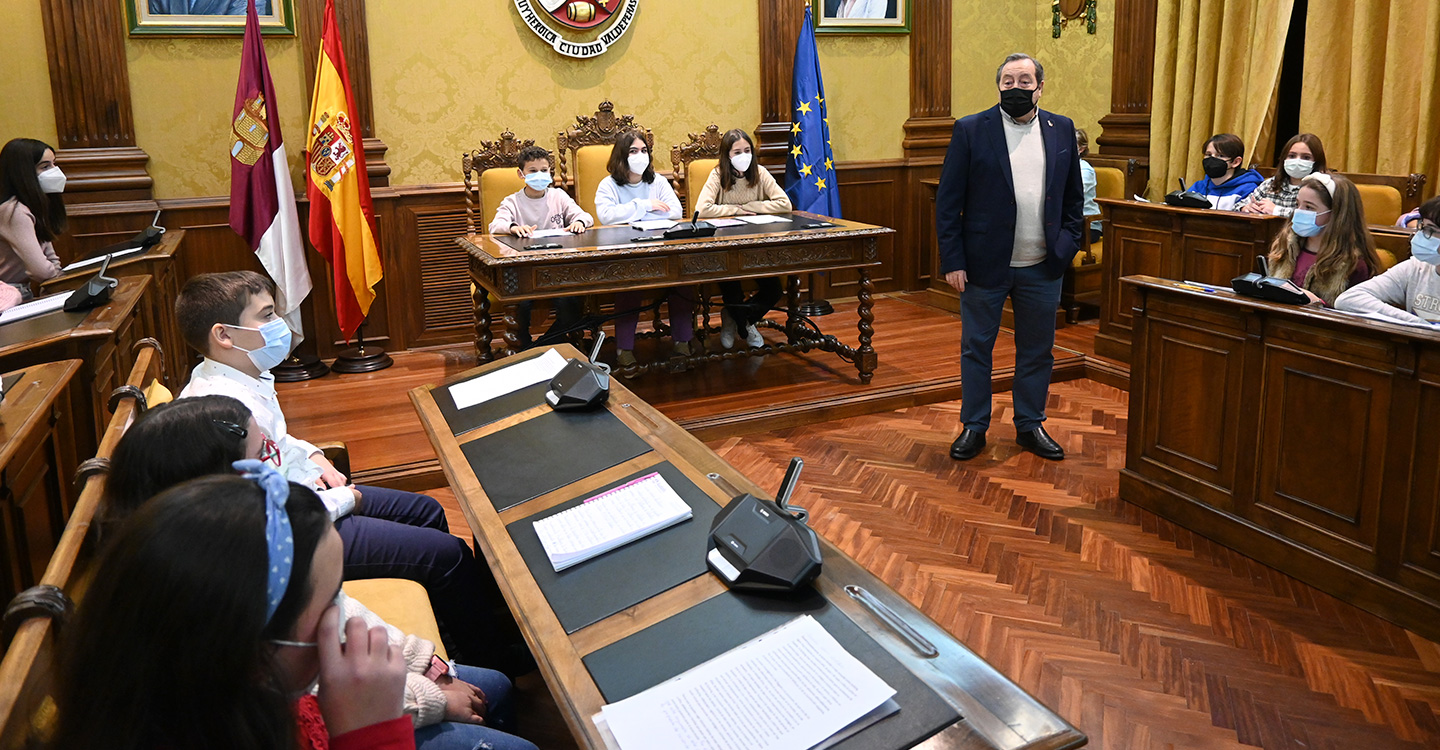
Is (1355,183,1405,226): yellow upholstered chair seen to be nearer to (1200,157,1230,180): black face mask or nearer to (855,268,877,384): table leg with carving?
(1200,157,1230,180): black face mask

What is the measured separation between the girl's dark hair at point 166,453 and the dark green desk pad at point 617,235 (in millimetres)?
3194

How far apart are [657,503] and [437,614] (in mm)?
849

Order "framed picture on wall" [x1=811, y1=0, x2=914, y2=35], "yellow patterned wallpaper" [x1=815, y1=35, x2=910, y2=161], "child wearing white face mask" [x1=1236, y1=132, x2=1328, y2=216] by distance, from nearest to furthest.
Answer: "child wearing white face mask" [x1=1236, y1=132, x2=1328, y2=216], "framed picture on wall" [x1=811, y1=0, x2=914, y2=35], "yellow patterned wallpaper" [x1=815, y1=35, x2=910, y2=161]

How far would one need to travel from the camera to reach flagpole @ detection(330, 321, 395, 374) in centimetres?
612

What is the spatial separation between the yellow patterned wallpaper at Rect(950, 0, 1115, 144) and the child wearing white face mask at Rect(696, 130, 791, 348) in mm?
2554

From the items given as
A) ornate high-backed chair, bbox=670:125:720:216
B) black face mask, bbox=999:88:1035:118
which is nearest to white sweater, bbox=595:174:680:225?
ornate high-backed chair, bbox=670:125:720:216

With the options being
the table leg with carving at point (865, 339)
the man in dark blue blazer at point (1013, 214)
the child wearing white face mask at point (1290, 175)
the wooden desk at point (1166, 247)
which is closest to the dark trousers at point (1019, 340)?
the man in dark blue blazer at point (1013, 214)

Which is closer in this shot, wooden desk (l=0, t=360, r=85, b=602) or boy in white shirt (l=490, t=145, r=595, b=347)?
wooden desk (l=0, t=360, r=85, b=602)

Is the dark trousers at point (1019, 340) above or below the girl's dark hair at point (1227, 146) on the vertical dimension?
below

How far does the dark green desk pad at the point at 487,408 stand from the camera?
2788mm

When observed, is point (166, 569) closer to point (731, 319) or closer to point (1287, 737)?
point (1287, 737)

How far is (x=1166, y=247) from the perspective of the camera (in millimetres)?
5578

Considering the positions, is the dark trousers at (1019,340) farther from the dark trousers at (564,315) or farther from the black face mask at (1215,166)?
the dark trousers at (564,315)

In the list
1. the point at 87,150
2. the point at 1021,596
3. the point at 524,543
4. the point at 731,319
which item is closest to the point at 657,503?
the point at 524,543
